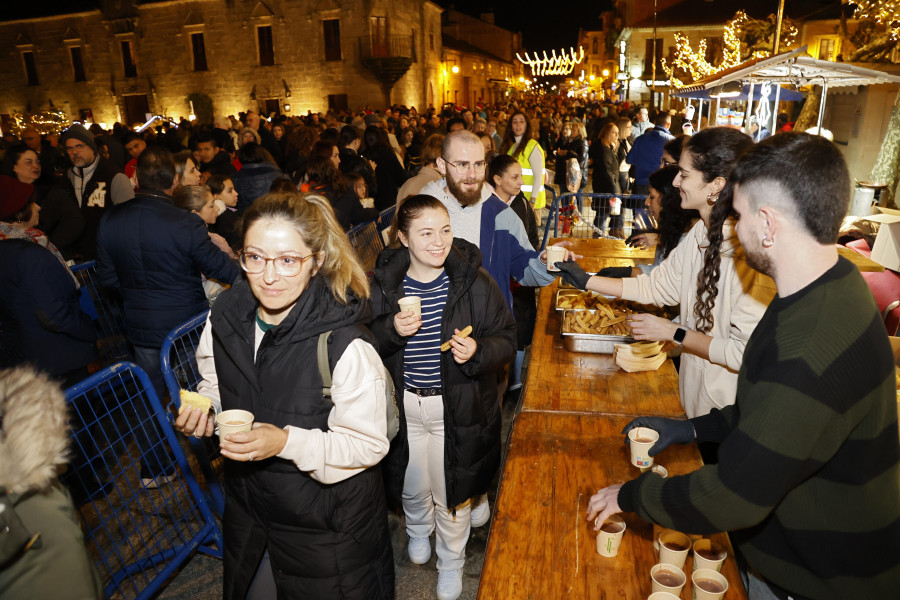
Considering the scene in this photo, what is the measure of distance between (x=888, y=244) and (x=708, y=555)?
3.74 meters

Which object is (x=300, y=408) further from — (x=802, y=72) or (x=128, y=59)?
(x=128, y=59)

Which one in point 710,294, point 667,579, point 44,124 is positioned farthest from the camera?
point 44,124

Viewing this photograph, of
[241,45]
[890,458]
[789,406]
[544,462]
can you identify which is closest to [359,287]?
[544,462]

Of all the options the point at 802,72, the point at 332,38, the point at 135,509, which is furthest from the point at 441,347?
the point at 332,38

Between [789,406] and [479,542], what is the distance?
267 cm

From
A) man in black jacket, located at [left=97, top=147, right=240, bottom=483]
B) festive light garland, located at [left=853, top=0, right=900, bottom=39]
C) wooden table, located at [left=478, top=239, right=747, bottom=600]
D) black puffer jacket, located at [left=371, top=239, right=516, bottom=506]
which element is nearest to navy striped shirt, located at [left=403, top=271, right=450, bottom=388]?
black puffer jacket, located at [left=371, top=239, right=516, bottom=506]

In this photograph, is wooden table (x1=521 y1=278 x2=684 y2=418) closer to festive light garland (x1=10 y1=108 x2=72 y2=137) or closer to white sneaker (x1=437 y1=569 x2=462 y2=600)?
white sneaker (x1=437 y1=569 x2=462 y2=600)

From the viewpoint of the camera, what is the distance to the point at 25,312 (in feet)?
12.0

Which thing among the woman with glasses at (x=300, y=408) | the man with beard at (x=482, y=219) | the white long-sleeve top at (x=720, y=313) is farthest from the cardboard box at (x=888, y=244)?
the woman with glasses at (x=300, y=408)

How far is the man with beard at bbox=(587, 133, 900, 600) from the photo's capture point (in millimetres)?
1401

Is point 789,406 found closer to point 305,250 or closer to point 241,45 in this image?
point 305,250

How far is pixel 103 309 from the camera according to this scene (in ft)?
17.5

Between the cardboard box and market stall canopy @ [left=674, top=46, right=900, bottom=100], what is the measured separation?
4.43m

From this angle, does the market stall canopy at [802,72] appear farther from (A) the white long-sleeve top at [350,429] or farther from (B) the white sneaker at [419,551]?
(A) the white long-sleeve top at [350,429]
